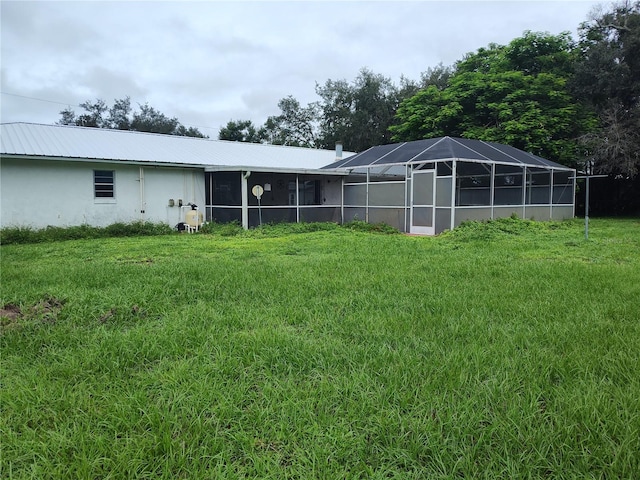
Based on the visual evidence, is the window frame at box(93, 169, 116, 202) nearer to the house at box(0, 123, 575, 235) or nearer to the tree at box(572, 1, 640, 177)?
the house at box(0, 123, 575, 235)

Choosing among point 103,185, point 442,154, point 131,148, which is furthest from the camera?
point 131,148

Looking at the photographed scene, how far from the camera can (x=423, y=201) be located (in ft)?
44.8

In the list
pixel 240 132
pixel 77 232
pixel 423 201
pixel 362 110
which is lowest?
pixel 77 232

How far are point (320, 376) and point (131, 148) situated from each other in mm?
14383

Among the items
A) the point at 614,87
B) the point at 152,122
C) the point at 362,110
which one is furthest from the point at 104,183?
the point at 152,122

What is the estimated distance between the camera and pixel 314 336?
11.6 ft

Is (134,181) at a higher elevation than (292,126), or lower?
lower

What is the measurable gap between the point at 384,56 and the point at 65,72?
75.9ft

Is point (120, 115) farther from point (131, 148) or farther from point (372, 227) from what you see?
point (372, 227)

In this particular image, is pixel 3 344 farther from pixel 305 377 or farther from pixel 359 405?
pixel 359 405

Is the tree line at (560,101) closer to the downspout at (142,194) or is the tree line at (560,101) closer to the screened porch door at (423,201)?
the screened porch door at (423,201)

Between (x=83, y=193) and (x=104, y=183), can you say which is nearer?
(x=83, y=193)

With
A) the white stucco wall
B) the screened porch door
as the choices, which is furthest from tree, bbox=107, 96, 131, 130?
the screened porch door

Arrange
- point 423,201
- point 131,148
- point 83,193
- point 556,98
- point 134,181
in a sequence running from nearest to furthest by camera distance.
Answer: point 83,193, point 423,201, point 134,181, point 131,148, point 556,98
